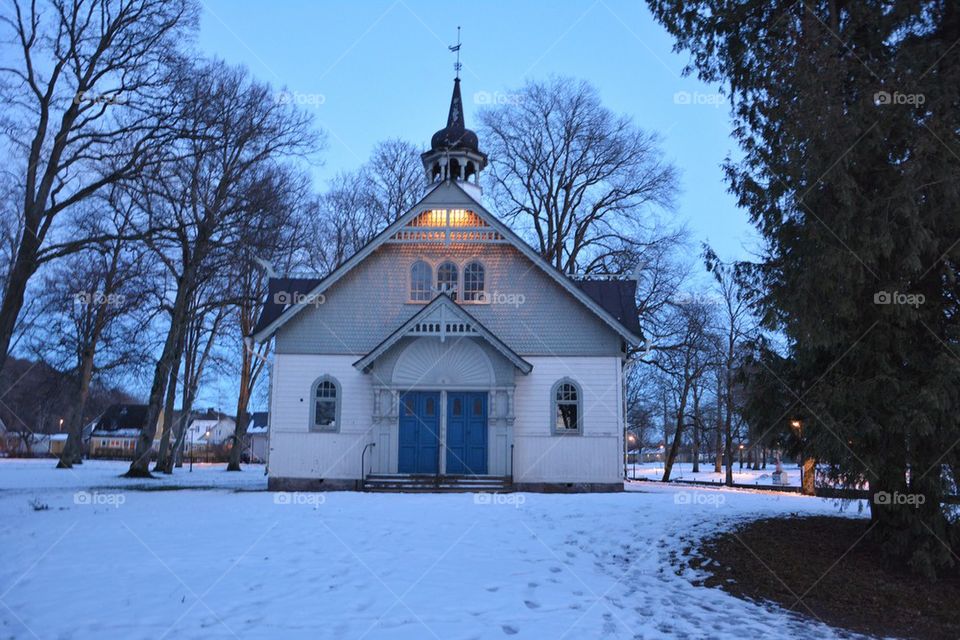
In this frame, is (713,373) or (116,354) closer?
(116,354)

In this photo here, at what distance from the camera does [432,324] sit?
1831 cm

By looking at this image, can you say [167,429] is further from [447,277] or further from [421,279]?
[447,277]

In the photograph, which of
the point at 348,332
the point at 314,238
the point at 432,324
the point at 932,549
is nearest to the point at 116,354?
the point at 314,238

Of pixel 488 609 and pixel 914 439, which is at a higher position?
pixel 914 439

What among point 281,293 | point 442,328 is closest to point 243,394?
point 281,293

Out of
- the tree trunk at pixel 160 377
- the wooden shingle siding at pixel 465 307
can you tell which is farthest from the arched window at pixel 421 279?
the tree trunk at pixel 160 377

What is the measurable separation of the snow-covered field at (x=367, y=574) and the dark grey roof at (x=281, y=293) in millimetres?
7619

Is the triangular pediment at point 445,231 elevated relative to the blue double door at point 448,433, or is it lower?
elevated

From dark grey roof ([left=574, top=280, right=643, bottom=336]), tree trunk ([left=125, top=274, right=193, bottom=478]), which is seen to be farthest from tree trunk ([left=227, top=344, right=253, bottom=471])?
dark grey roof ([left=574, top=280, right=643, bottom=336])

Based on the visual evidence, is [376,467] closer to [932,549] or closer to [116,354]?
[932,549]

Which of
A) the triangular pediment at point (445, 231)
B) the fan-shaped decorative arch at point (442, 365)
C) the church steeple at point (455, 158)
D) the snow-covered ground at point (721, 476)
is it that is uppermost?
the church steeple at point (455, 158)

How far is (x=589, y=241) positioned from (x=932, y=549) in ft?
73.4

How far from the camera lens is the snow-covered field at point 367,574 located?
6273 mm

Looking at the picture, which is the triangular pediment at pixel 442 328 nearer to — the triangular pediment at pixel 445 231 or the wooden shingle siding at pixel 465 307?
the wooden shingle siding at pixel 465 307
